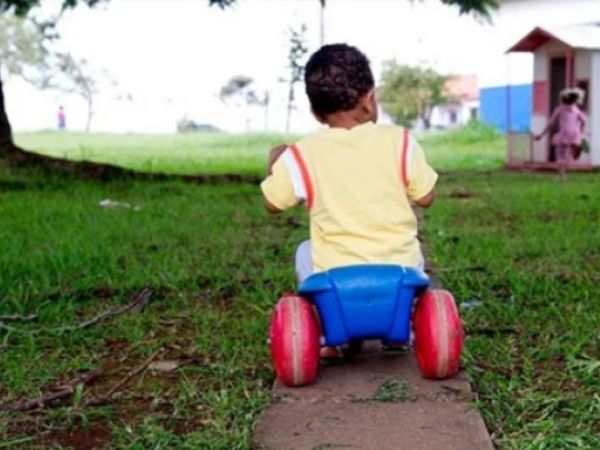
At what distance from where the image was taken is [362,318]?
9.04 feet

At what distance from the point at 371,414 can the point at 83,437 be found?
0.73 meters

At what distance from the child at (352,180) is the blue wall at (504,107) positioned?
59.6ft

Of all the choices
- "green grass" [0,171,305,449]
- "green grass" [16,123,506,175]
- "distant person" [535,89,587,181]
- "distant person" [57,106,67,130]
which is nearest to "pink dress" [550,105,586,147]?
"distant person" [535,89,587,181]

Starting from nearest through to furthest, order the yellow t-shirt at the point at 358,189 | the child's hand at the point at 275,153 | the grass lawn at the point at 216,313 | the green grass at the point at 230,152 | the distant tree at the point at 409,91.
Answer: the grass lawn at the point at 216,313 < the yellow t-shirt at the point at 358,189 < the child's hand at the point at 275,153 < the green grass at the point at 230,152 < the distant tree at the point at 409,91

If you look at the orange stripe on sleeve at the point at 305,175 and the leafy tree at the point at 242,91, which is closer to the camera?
the orange stripe on sleeve at the point at 305,175

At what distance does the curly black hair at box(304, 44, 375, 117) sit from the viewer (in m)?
2.92

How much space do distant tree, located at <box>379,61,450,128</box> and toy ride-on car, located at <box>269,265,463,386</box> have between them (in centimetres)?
2484

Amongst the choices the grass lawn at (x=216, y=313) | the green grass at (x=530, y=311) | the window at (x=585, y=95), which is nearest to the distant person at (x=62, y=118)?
the window at (x=585, y=95)

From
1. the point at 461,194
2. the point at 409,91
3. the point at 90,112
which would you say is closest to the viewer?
the point at 461,194

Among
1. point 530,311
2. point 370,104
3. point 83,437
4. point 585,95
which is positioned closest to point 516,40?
point 585,95

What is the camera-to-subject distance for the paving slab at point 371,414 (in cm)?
230

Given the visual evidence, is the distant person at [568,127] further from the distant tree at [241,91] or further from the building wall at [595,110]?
the distant tree at [241,91]

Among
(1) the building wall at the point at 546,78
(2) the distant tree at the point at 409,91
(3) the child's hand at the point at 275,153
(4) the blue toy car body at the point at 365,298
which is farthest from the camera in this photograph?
(2) the distant tree at the point at 409,91

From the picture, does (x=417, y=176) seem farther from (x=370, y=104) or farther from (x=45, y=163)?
(x=45, y=163)
